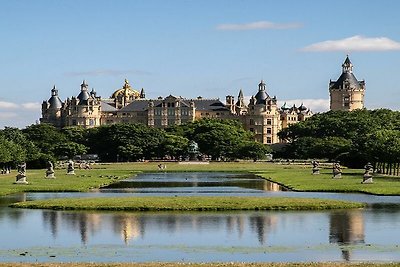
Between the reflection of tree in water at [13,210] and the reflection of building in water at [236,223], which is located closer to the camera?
the reflection of building in water at [236,223]

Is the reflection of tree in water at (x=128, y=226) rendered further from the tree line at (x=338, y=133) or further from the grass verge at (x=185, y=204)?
the tree line at (x=338, y=133)

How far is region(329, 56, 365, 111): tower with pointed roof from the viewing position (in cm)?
19438

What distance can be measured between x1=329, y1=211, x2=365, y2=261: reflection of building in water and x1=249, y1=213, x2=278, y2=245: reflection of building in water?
6.69 feet

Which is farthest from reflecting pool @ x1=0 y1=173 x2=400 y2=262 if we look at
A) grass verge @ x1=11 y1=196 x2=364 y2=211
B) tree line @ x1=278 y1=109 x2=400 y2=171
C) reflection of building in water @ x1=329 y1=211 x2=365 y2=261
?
tree line @ x1=278 y1=109 x2=400 y2=171

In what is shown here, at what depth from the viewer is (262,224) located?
34.2 meters

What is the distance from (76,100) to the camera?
198375 mm

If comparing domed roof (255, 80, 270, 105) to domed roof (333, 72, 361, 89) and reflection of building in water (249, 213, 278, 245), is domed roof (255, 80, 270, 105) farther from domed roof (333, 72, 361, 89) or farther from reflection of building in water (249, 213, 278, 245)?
reflection of building in water (249, 213, 278, 245)

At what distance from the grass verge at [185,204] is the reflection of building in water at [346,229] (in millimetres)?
3216

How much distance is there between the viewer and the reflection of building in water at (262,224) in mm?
31016

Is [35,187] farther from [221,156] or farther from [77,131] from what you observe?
[77,131]

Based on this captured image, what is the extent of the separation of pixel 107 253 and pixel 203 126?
411 feet

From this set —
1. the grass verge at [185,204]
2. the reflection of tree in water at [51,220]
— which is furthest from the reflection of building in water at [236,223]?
the reflection of tree in water at [51,220]

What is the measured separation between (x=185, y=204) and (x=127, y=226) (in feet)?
28.3

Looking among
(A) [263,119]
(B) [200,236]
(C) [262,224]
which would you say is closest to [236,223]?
(C) [262,224]
